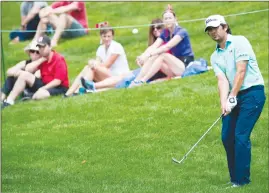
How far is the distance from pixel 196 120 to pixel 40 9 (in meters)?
8.40

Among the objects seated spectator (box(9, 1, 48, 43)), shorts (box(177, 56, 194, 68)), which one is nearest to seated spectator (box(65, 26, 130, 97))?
shorts (box(177, 56, 194, 68))

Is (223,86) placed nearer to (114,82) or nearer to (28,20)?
(114,82)

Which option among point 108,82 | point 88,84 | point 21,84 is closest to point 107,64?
point 108,82

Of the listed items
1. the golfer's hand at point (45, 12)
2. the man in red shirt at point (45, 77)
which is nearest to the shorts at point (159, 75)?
the man in red shirt at point (45, 77)

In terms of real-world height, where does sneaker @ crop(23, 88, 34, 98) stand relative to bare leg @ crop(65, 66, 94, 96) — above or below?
below

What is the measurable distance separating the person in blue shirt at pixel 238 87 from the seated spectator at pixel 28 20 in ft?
34.5

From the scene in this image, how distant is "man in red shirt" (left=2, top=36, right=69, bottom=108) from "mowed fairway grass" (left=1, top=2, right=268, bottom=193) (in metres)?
0.35

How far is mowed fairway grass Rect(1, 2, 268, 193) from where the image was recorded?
9.31 meters

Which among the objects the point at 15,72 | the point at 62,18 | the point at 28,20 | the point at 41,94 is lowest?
the point at 28,20

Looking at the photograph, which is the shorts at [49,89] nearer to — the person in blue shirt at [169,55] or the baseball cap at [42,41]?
the baseball cap at [42,41]

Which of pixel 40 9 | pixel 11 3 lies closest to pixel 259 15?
pixel 40 9

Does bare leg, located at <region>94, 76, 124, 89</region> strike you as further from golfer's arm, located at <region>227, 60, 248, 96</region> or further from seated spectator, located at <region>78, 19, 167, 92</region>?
golfer's arm, located at <region>227, 60, 248, 96</region>

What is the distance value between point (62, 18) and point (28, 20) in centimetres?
121

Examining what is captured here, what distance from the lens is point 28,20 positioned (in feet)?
62.4
